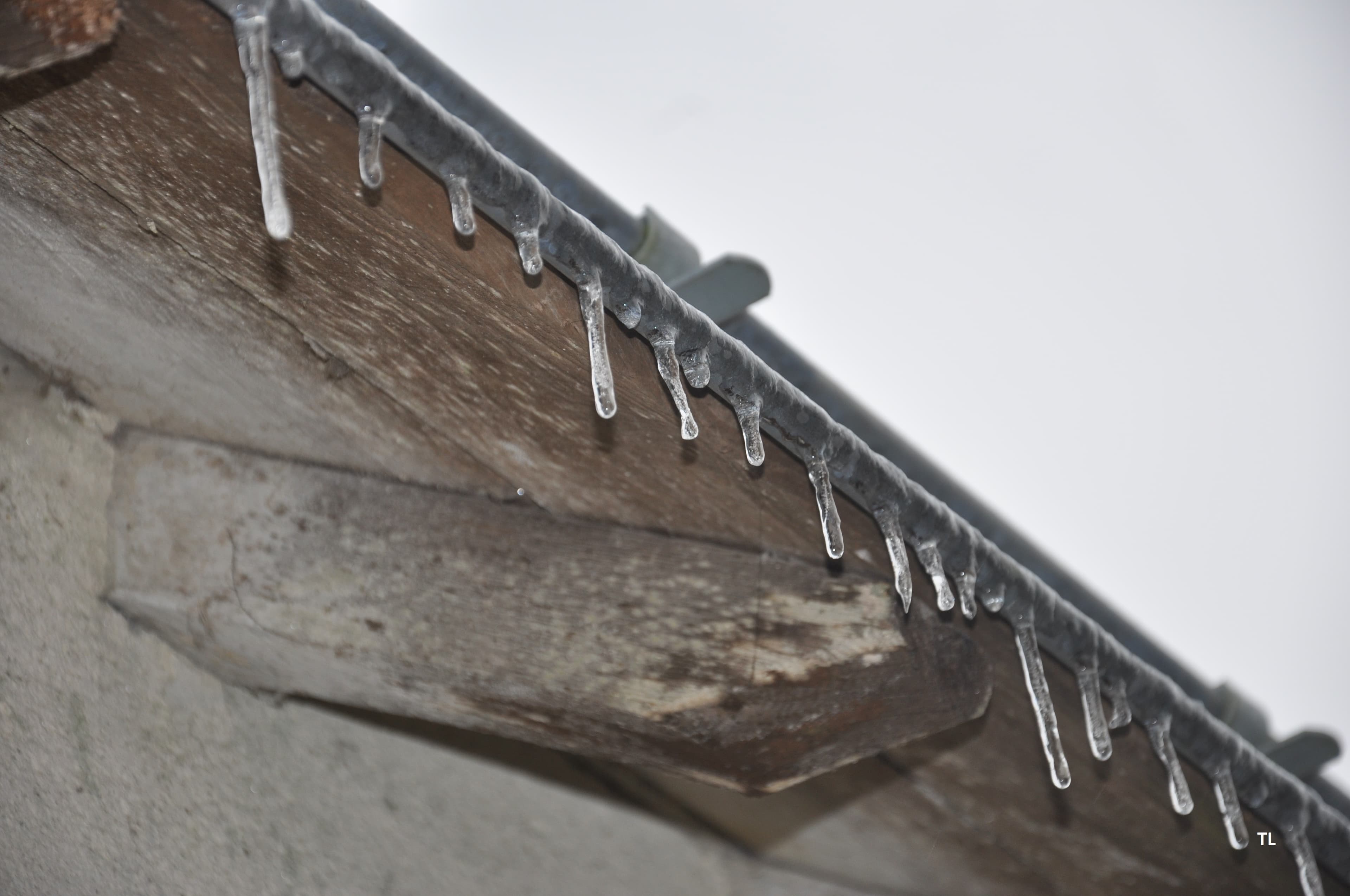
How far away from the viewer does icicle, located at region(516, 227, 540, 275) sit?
1.01 metres

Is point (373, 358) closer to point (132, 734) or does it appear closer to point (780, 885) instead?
point (132, 734)

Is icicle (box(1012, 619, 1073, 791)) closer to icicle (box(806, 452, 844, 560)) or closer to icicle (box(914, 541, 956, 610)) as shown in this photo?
icicle (box(914, 541, 956, 610))

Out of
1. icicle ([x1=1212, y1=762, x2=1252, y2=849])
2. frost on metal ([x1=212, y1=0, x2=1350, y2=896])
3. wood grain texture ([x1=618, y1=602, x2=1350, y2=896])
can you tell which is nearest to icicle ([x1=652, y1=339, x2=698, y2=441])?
frost on metal ([x1=212, y1=0, x2=1350, y2=896])

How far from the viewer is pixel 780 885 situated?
2.48 m

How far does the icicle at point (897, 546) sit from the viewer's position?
1308 millimetres

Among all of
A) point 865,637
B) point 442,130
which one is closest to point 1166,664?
point 865,637

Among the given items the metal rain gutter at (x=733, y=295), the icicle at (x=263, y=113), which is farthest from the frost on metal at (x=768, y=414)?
the metal rain gutter at (x=733, y=295)

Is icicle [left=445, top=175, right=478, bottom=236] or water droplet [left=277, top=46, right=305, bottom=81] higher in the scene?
water droplet [left=277, top=46, right=305, bottom=81]

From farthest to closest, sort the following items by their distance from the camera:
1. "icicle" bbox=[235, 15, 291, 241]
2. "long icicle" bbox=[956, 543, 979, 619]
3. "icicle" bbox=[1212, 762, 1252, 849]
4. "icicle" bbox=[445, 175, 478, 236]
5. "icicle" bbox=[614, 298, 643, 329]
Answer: "icicle" bbox=[1212, 762, 1252, 849] < "long icicle" bbox=[956, 543, 979, 619] < "icicle" bbox=[614, 298, 643, 329] < "icicle" bbox=[445, 175, 478, 236] < "icicle" bbox=[235, 15, 291, 241]

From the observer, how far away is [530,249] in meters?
1.02

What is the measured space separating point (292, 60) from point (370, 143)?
0.29 feet

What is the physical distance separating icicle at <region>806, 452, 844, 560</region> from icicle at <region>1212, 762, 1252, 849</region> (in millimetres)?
767

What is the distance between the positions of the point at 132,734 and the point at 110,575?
259 mm

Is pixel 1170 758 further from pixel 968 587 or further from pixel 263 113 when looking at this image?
pixel 263 113
